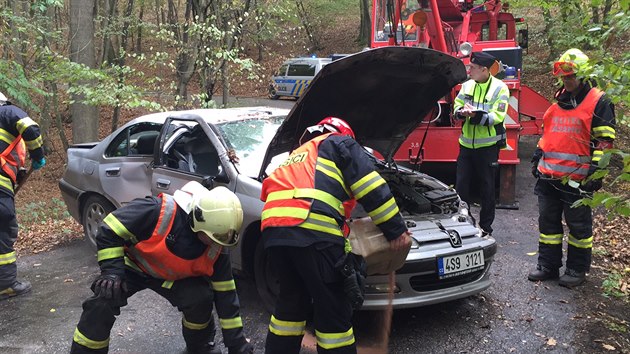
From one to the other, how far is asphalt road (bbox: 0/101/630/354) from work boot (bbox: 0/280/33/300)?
0.30 ft

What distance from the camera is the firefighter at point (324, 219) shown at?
285cm

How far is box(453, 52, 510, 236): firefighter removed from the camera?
18.0ft

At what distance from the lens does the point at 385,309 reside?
11.6 ft

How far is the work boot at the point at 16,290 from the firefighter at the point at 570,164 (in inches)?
181

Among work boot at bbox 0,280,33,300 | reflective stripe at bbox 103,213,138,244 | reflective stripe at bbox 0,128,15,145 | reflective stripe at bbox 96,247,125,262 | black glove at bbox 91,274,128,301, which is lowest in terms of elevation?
work boot at bbox 0,280,33,300

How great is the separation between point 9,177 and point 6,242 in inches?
23.4

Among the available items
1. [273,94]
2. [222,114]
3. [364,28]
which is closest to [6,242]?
[222,114]

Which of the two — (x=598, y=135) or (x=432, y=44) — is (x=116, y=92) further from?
(x=598, y=135)

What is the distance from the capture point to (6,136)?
15.8 ft

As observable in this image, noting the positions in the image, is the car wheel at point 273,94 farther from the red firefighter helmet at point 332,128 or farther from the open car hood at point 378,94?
the red firefighter helmet at point 332,128

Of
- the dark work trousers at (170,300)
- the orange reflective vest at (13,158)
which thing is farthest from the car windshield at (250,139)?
the orange reflective vest at (13,158)

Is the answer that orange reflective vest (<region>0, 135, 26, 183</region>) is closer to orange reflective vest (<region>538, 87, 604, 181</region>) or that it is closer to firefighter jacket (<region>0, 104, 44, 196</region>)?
firefighter jacket (<region>0, 104, 44, 196</region>)

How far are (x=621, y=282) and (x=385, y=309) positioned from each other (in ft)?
8.14

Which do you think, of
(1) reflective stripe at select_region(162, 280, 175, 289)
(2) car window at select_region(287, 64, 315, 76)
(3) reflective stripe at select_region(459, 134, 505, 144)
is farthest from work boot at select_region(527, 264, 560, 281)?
(2) car window at select_region(287, 64, 315, 76)
